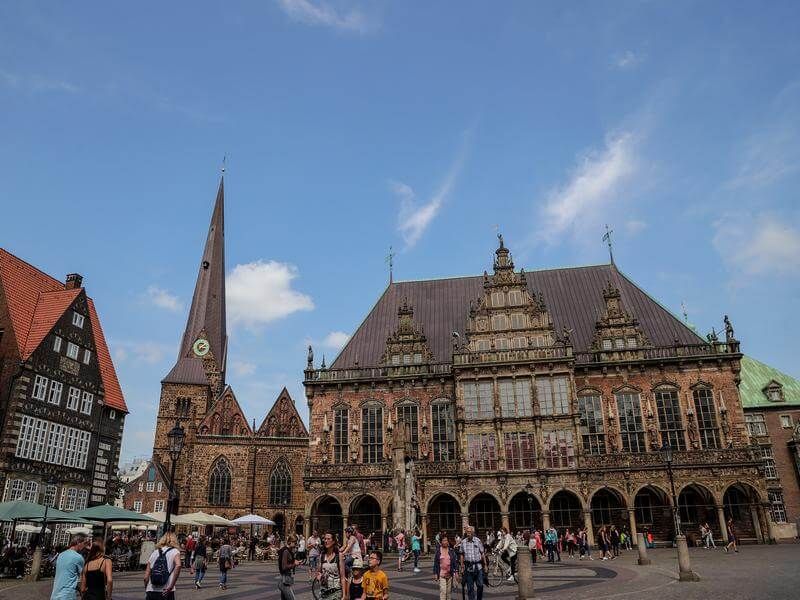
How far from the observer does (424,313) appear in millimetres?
45188

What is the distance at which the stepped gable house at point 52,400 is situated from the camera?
2855cm

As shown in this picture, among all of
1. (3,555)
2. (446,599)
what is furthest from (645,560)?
(3,555)

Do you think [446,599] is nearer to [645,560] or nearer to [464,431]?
[645,560]

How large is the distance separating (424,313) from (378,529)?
15.4m

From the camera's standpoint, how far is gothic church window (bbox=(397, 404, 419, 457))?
125 feet

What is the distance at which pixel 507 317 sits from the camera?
3866cm

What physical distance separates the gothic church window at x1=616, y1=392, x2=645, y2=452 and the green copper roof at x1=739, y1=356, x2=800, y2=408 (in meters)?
14.3

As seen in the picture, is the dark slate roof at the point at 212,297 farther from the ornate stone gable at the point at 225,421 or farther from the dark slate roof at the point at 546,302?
the dark slate roof at the point at 546,302

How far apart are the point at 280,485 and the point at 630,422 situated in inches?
1035

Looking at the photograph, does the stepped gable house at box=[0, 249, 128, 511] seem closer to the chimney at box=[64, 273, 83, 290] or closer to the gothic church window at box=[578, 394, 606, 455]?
the chimney at box=[64, 273, 83, 290]

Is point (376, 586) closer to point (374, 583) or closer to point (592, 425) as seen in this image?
point (374, 583)

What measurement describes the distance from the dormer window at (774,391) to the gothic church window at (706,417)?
14734 millimetres

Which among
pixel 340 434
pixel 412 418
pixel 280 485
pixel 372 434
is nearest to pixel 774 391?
pixel 412 418

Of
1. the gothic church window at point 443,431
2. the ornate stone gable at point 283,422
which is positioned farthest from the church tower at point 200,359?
the gothic church window at point 443,431
